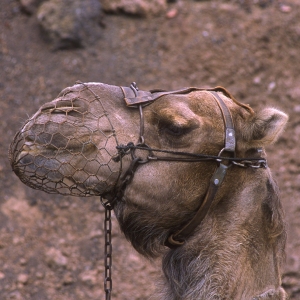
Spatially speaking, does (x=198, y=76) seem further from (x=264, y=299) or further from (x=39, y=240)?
(x=264, y=299)

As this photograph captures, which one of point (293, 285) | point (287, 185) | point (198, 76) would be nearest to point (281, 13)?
point (198, 76)

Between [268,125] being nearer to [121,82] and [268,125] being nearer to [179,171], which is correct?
[179,171]

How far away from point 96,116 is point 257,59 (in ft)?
16.4

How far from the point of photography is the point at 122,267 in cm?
607

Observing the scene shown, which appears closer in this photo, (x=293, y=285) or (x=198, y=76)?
(x=293, y=285)

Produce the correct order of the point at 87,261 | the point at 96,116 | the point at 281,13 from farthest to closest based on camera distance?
the point at 281,13, the point at 87,261, the point at 96,116

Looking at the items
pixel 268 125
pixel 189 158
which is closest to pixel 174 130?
pixel 189 158

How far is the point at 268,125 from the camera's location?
118 inches

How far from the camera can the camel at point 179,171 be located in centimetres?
292

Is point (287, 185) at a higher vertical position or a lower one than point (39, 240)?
higher

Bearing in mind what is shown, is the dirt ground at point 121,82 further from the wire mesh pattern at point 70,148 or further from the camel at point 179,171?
the wire mesh pattern at point 70,148

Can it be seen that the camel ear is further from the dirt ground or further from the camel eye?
the dirt ground

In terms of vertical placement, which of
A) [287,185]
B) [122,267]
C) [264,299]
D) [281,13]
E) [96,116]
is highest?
[96,116]

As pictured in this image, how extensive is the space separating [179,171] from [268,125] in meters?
0.58
